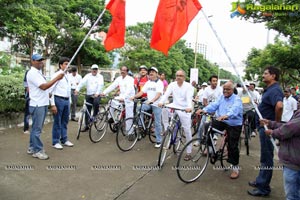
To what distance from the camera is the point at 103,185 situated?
4.06 m

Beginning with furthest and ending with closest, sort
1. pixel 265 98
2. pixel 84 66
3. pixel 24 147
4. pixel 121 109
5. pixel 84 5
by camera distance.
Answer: pixel 84 66 < pixel 84 5 < pixel 121 109 < pixel 24 147 < pixel 265 98

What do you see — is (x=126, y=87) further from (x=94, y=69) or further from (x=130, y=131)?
(x=130, y=131)

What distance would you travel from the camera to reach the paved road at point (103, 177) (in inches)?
149

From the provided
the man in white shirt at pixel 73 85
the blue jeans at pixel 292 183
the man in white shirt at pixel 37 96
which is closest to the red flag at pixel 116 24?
the man in white shirt at pixel 37 96

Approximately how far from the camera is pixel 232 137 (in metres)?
4.59

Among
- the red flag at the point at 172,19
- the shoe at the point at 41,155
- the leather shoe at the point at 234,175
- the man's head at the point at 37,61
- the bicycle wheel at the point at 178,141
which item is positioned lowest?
the leather shoe at the point at 234,175

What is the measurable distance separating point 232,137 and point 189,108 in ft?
3.13

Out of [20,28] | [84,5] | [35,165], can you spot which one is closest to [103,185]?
[35,165]

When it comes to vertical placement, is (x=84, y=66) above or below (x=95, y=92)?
above

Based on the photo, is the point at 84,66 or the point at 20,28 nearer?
the point at 20,28

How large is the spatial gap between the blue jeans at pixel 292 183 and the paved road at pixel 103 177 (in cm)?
110

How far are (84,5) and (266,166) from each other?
2522 cm

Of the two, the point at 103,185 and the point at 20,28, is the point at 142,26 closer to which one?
the point at 20,28

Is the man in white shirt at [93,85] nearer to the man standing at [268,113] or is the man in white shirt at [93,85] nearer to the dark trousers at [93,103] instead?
the dark trousers at [93,103]
